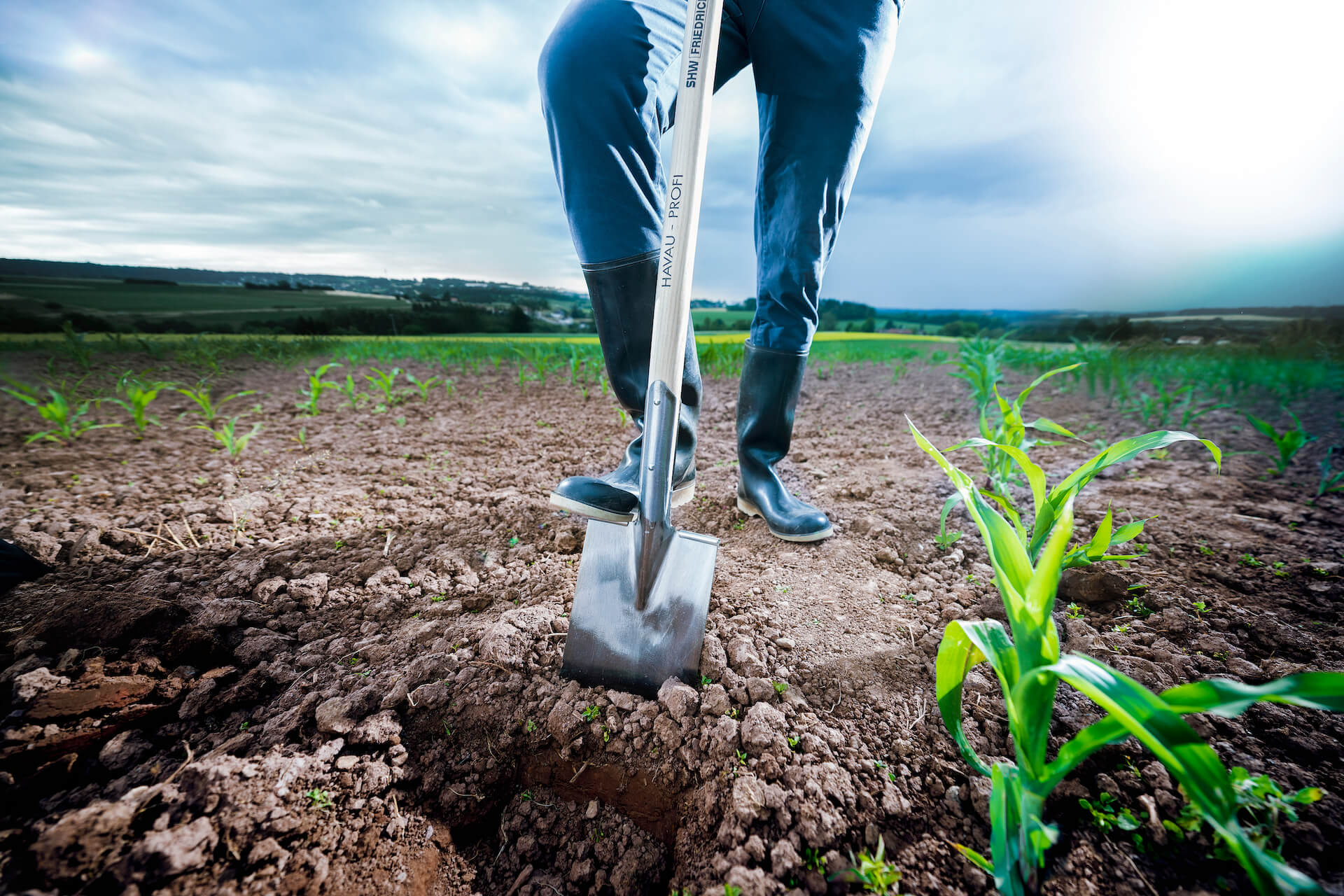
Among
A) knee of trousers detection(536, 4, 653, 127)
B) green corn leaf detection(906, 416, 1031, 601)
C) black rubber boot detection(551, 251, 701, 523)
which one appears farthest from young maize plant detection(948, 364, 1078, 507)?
knee of trousers detection(536, 4, 653, 127)

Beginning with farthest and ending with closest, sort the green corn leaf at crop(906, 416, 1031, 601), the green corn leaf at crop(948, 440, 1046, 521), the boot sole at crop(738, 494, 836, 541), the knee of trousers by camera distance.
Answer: the boot sole at crop(738, 494, 836, 541) < the knee of trousers < the green corn leaf at crop(948, 440, 1046, 521) < the green corn leaf at crop(906, 416, 1031, 601)

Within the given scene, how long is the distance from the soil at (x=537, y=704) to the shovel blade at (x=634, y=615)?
0.16 feet

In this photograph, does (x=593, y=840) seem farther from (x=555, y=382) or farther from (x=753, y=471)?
(x=555, y=382)

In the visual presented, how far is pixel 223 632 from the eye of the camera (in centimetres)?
100

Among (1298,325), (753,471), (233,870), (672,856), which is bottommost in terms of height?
(672,856)

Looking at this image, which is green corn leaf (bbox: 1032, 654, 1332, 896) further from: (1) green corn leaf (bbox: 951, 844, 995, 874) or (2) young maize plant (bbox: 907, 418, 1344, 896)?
(1) green corn leaf (bbox: 951, 844, 995, 874)

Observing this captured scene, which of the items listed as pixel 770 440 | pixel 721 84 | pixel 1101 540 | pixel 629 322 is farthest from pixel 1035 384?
pixel 721 84

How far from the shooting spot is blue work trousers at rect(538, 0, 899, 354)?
1.12m

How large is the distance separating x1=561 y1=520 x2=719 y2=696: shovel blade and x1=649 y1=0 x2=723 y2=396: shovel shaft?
0.35 m

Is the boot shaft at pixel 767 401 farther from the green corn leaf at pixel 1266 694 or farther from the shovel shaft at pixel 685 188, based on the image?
the green corn leaf at pixel 1266 694

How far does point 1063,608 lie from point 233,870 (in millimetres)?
1489

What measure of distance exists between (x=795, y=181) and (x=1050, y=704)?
1.25 m

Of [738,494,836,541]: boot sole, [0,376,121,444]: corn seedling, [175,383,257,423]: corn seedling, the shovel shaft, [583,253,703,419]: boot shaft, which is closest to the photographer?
the shovel shaft

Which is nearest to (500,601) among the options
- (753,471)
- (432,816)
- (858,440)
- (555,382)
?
(432,816)
